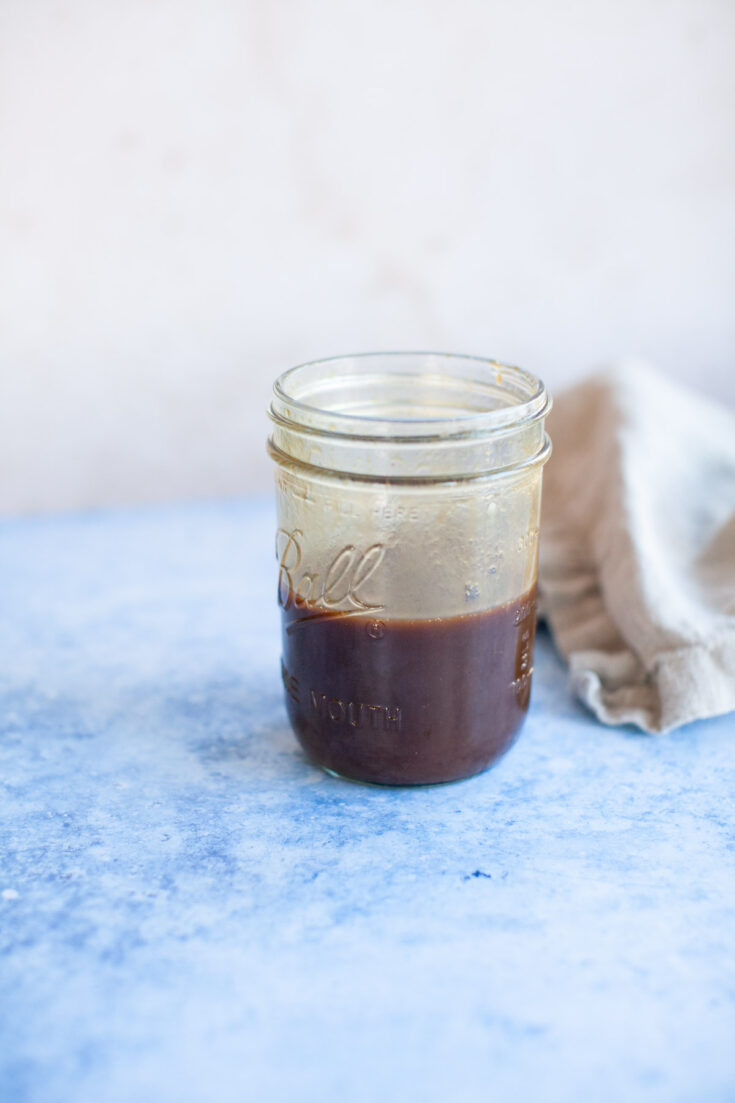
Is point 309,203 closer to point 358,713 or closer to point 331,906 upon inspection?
point 358,713

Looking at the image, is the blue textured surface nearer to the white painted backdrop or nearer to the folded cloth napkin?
the folded cloth napkin

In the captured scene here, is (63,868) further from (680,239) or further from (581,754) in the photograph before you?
(680,239)

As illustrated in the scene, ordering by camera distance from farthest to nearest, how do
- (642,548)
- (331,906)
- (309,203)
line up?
1. (309,203)
2. (642,548)
3. (331,906)

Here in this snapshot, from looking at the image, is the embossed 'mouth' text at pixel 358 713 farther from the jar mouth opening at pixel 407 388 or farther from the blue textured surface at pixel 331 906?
the jar mouth opening at pixel 407 388

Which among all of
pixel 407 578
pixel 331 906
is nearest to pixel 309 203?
pixel 407 578

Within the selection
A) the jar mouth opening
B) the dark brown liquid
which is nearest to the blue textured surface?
the dark brown liquid
